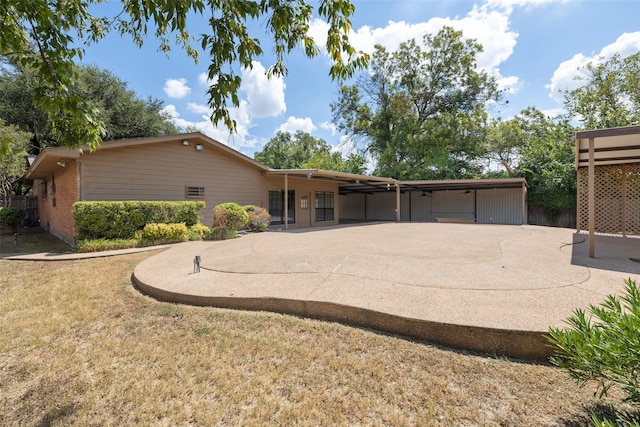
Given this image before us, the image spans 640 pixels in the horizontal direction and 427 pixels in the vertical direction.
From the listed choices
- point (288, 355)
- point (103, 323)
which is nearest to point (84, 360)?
point (103, 323)

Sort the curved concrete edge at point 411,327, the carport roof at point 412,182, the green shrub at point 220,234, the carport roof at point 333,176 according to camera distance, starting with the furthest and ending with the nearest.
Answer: the carport roof at point 412,182, the carport roof at point 333,176, the green shrub at point 220,234, the curved concrete edge at point 411,327

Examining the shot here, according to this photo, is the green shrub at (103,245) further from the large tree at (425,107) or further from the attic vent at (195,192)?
the large tree at (425,107)

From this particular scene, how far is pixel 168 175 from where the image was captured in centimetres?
976

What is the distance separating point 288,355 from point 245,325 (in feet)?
2.64

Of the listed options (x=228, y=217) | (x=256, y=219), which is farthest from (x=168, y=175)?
(x=256, y=219)

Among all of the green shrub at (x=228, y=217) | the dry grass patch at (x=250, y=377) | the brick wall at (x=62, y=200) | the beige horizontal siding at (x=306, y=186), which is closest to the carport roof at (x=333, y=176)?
the beige horizontal siding at (x=306, y=186)

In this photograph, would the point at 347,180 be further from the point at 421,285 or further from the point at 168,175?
the point at 421,285

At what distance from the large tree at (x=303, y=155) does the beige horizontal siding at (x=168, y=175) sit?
14889 millimetres

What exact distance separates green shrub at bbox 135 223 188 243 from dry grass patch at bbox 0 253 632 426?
15.8 feet

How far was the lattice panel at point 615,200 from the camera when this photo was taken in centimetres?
940

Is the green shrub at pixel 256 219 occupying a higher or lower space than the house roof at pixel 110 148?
lower

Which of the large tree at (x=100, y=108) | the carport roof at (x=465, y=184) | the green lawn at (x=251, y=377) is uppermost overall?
the large tree at (x=100, y=108)

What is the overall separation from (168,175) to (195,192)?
1.10 metres

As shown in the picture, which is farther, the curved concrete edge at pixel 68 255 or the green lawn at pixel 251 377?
the curved concrete edge at pixel 68 255
